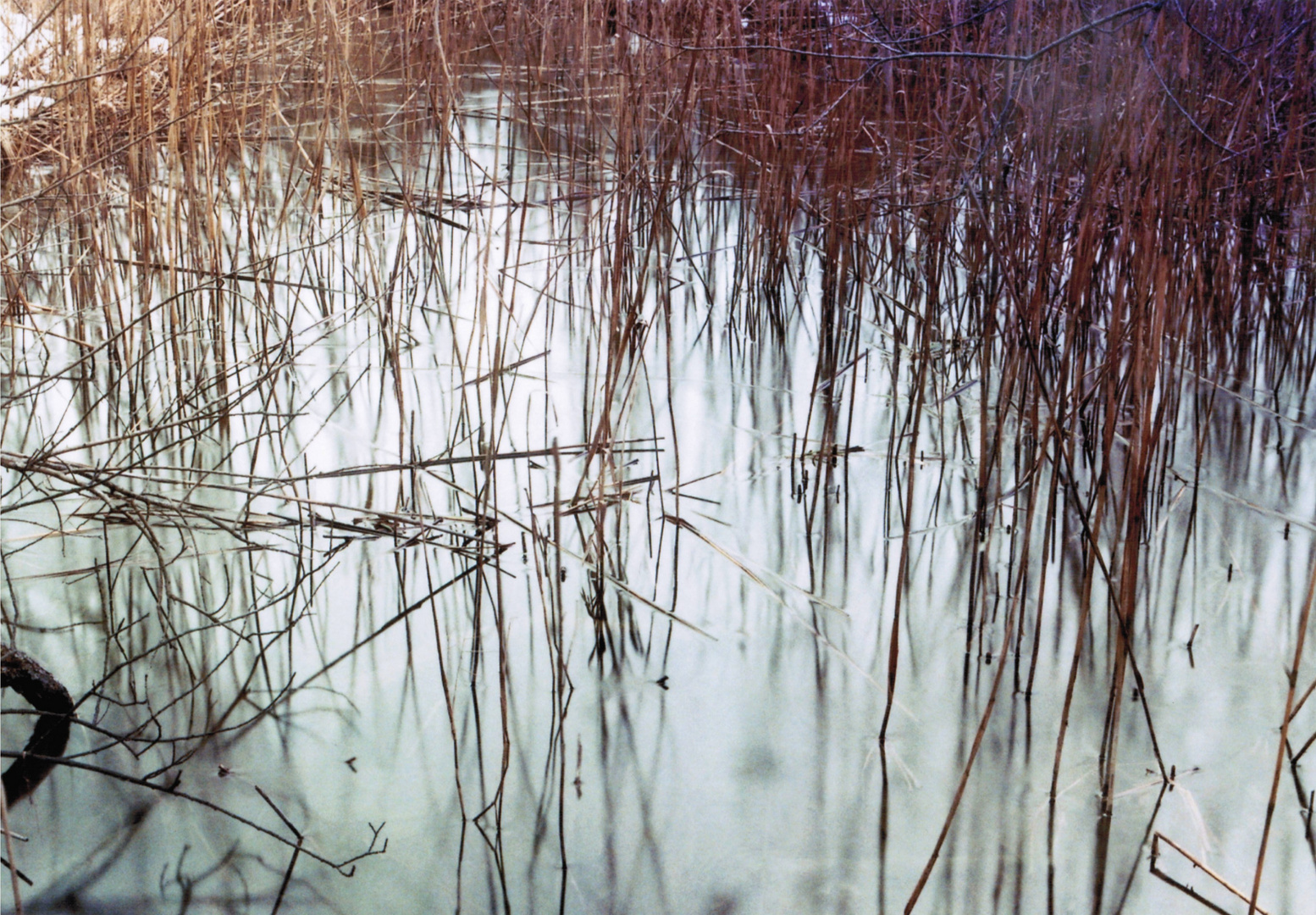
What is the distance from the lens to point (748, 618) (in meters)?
1.53

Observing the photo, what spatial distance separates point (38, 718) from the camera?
1.23 m

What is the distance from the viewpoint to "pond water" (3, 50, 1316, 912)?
1.09 meters

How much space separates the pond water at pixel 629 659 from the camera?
109 cm

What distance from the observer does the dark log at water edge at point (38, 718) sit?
3.77ft

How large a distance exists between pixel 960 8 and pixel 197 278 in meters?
1.76

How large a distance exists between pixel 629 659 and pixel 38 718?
2.05 feet

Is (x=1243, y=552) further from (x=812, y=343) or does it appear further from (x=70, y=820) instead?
(x=70, y=820)

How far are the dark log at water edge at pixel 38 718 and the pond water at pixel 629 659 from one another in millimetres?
23

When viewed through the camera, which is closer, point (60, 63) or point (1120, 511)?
point (1120, 511)

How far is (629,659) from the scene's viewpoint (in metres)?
1.42

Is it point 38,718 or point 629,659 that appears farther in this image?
point 629,659

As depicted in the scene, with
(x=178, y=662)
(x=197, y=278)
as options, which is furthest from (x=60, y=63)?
(x=178, y=662)

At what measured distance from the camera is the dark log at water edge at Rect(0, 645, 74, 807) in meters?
1.15

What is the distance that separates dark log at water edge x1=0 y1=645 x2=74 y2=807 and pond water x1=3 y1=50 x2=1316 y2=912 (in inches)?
0.9
